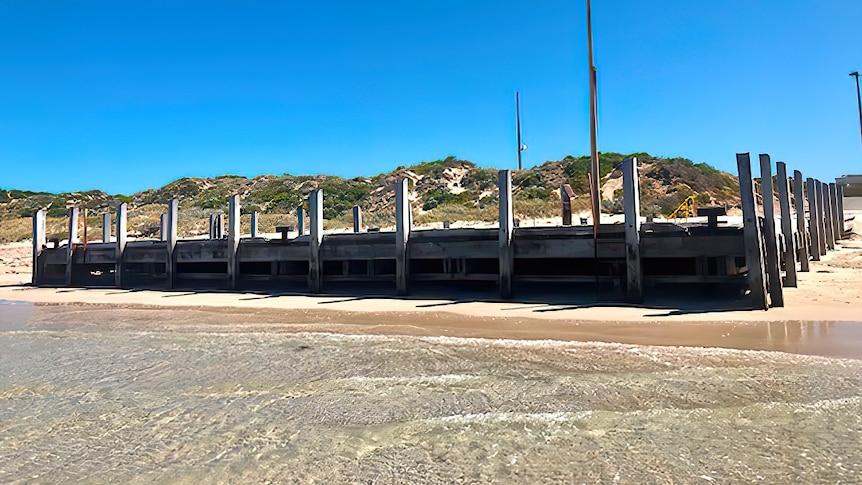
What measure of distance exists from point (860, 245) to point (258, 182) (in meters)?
53.7

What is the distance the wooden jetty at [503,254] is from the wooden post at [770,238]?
2cm

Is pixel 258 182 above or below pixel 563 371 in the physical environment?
above

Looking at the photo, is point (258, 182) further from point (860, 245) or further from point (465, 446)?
point (465, 446)

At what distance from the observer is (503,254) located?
10.5 m

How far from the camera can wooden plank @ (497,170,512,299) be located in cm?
1036

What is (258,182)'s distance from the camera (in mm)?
58875

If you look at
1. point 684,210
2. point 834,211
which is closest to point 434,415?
point 684,210

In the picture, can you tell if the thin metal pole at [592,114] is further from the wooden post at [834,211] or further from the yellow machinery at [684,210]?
the wooden post at [834,211]

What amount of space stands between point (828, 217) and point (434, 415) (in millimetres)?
21068

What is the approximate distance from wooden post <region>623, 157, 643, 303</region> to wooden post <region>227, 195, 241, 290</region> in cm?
953

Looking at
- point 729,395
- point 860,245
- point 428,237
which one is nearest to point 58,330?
point 428,237

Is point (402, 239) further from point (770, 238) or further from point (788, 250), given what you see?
point (788, 250)

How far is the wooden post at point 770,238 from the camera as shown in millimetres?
8781

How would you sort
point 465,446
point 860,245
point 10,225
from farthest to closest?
point 10,225 < point 860,245 < point 465,446
